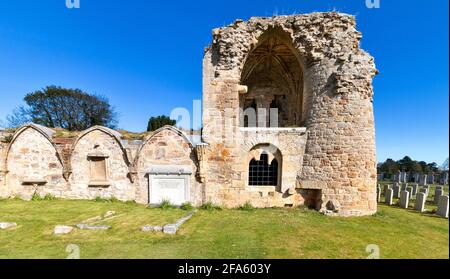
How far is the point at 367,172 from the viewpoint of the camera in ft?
31.9

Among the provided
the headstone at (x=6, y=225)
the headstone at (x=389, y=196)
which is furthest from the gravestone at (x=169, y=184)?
the headstone at (x=389, y=196)

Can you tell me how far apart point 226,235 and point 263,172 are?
511 cm

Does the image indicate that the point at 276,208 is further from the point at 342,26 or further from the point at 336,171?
the point at 342,26

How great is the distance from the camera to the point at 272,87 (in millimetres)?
17859

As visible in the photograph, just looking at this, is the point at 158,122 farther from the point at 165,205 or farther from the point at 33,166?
the point at 165,205

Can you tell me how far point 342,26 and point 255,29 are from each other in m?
4.40

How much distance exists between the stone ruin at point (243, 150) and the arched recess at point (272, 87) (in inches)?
143

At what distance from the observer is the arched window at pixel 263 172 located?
11219mm

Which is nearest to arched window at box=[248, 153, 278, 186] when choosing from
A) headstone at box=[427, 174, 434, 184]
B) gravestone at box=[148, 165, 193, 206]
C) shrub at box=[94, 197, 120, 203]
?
gravestone at box=[148, 165, 193, 206]

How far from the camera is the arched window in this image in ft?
36.8

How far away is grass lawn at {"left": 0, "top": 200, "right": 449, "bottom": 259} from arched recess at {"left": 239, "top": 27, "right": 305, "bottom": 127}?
8424mm

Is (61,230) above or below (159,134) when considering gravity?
below

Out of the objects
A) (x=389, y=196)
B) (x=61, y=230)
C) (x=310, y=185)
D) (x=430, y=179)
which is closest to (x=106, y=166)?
(x=61, y=230)
